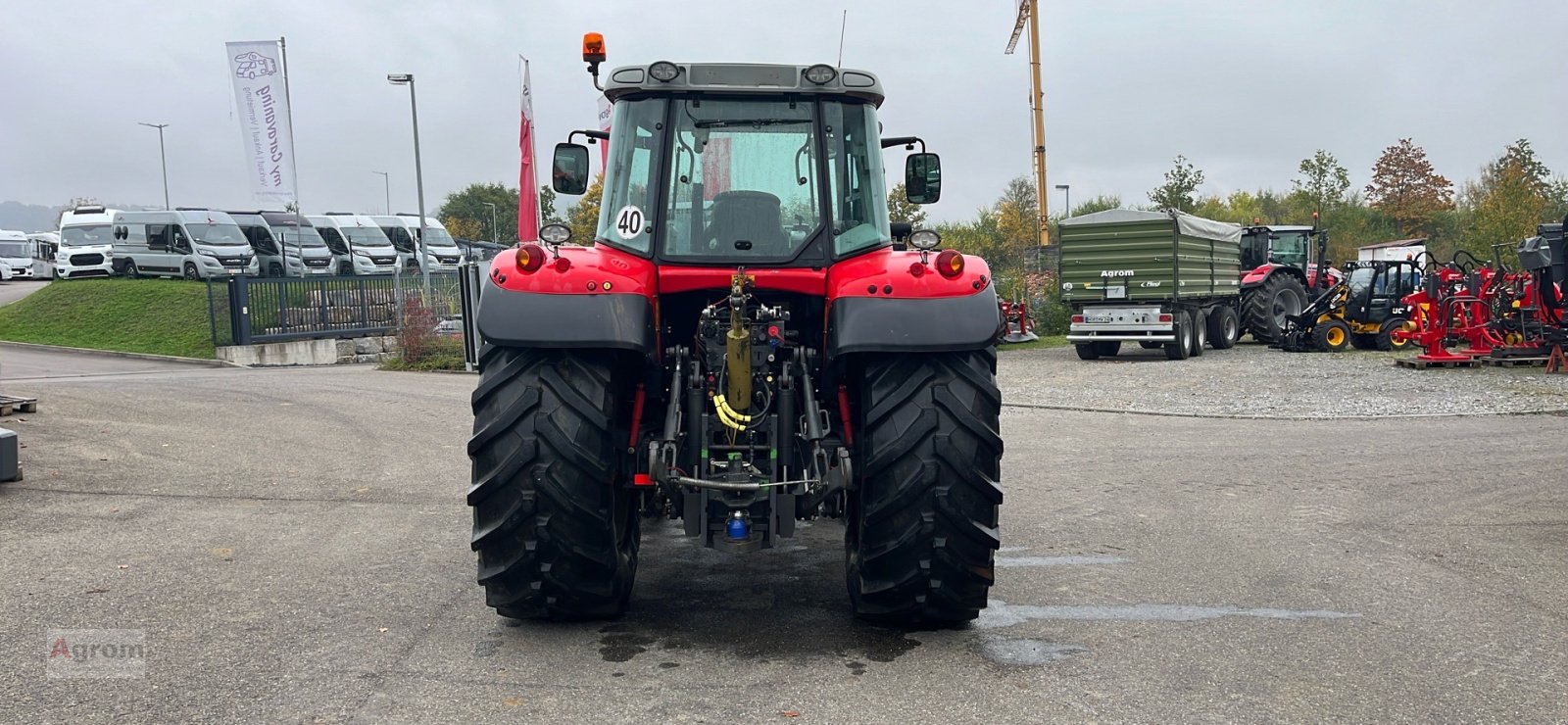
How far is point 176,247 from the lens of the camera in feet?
114

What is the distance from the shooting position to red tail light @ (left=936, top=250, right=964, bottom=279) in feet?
17.4

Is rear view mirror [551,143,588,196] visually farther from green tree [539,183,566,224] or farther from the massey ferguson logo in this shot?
the massey ferguson logo

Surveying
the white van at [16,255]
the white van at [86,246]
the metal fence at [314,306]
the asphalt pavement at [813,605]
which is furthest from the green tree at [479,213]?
the asphalt pavement at [813,605]

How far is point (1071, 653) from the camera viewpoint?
5184mm

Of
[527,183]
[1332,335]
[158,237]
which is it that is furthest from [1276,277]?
[158,237]

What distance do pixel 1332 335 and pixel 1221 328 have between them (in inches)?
80.4

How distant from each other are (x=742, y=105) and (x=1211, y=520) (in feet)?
14.3

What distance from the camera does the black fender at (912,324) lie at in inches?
203

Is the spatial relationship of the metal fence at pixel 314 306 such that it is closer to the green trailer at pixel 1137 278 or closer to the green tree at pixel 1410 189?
the green trailer at pixel 1137 278

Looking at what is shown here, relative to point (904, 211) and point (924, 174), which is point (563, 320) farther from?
point (904, 211)

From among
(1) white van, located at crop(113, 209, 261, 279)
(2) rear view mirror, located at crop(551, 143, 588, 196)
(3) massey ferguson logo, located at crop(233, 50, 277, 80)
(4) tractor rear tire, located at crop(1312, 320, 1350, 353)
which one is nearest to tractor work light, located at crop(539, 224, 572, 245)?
(2) rear view mirror, located at crop(551, 143, 588, 196)

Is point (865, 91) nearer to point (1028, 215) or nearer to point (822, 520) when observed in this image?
point (822, 520)

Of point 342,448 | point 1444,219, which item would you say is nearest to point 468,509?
point 342,448

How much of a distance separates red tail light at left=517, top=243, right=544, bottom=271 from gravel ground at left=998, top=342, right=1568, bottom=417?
11034mm
